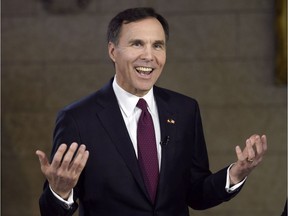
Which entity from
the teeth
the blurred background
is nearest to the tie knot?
the teeth

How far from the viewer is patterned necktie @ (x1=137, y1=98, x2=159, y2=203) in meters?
2.11

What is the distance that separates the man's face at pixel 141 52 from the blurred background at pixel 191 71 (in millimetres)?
1651

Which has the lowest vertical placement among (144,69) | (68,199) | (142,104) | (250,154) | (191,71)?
(191,71)

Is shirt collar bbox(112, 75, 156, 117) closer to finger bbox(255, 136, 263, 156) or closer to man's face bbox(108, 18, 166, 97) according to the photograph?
man's face bbox(108, 18, 166, 97)

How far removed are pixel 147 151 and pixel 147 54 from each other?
365mm

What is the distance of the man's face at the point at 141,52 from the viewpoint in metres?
2.15

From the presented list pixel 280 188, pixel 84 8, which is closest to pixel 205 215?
pixel 280 188

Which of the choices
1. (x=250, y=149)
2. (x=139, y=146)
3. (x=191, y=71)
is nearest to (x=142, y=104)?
(x=139, y=146)

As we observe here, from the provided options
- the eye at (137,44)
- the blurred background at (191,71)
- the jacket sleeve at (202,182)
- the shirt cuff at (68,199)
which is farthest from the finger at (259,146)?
the blurred background at (191,71)

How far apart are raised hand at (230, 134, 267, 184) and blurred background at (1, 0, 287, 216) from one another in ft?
5.78

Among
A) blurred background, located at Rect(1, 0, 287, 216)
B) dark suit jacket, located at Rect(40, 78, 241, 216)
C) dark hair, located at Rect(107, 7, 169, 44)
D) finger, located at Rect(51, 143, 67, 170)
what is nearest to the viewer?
finger, located at Rect(51, 143, 67, 170)

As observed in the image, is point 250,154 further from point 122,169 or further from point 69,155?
point 69,155

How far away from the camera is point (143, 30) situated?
2152 millimetres

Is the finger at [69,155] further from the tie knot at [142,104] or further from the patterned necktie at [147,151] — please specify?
the tie knot at [142,104]
